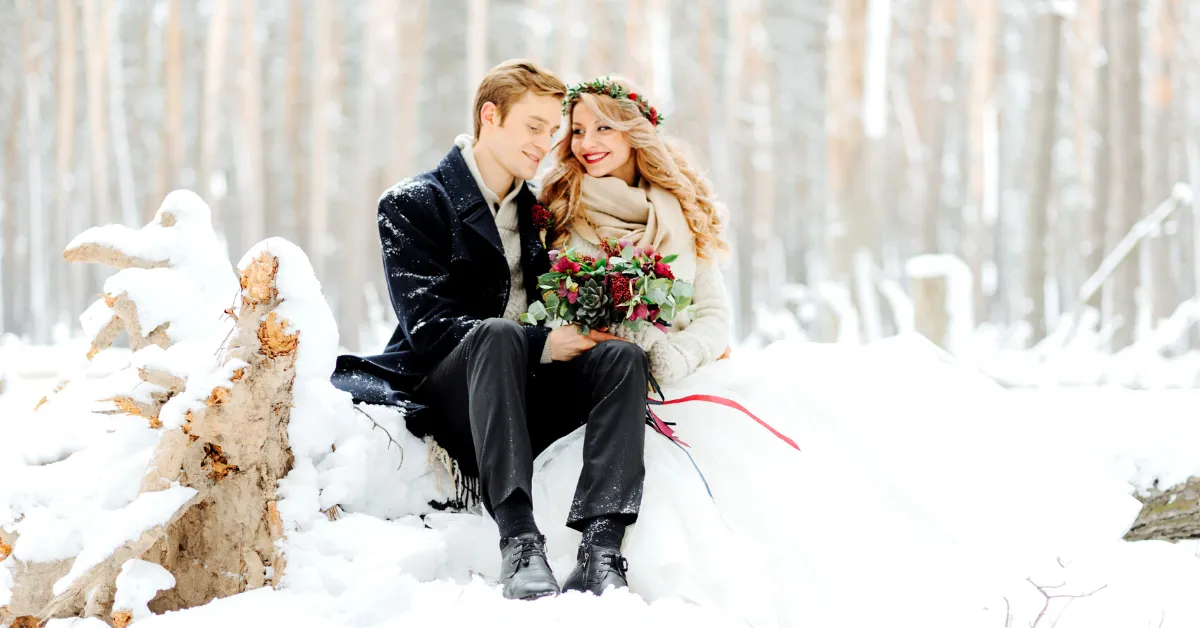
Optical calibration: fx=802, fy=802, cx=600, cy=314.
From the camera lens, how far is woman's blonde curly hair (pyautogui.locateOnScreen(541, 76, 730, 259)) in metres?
2.84

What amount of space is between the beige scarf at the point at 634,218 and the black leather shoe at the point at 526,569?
1.14m

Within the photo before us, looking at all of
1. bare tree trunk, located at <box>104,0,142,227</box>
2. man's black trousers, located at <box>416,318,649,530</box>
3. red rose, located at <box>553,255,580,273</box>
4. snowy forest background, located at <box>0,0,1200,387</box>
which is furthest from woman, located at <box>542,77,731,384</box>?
bare tree trunk, located at <box>104,0,142,227</box>

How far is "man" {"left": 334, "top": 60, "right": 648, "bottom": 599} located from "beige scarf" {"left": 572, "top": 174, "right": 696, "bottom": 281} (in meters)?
0.21

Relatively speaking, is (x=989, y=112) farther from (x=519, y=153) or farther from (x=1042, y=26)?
(x=519, y=153)

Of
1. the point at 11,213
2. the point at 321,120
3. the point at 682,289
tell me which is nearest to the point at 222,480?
the point at 682,289

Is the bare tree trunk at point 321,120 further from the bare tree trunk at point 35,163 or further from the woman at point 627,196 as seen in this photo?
the woman at point 627,196

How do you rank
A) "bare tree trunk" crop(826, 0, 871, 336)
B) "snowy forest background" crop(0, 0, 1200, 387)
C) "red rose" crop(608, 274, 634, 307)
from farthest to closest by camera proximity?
"bare tree trunk" crop(826, 0, 871, 336), "snowy forest background" crop(0, 0, 1200, 387), "red rose" crop(608, 274, 634, 307)

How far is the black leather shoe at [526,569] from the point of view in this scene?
1865mm

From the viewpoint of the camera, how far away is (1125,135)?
20.8ft

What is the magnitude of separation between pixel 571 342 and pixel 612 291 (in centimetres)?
19

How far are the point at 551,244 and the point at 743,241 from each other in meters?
8.35

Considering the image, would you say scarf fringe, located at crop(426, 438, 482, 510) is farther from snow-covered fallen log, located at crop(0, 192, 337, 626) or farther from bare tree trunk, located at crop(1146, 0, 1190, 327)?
bare tree trunk, located at crop(1146, 0, 1190, 327)

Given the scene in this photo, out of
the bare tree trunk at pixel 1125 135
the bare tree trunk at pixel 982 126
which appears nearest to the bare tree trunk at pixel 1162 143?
the bare tree trunk at pixel 1125 135

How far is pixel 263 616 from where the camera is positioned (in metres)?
1.80
